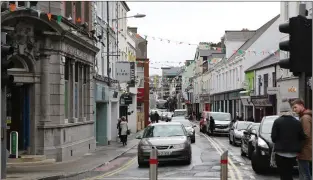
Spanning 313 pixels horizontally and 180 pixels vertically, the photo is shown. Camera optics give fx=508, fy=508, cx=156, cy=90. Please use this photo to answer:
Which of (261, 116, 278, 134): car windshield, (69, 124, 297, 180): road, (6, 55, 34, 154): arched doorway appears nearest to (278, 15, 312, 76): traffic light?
(69, 124, 297, 180): road

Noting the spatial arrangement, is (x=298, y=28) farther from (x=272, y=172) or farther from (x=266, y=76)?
(x=266, y=76)

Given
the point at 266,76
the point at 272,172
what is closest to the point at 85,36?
the point at 272,172

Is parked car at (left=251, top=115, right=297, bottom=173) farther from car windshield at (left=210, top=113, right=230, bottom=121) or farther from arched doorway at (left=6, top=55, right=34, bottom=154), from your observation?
car windshield at (left=210, top=113, right=230, bottom=121)

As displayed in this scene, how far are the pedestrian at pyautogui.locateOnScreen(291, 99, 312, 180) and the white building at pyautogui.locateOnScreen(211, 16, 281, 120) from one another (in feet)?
118

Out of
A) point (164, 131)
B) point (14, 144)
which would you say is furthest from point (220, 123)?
point (14, 144)

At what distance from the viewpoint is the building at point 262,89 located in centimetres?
3958

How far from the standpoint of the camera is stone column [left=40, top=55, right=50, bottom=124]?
1909 centimetres

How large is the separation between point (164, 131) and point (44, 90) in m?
4.78

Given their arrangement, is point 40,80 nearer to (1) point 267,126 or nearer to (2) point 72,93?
(2) point 72,93

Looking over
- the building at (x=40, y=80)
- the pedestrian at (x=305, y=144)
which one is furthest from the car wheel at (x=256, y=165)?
the building at (x=40, y=80)

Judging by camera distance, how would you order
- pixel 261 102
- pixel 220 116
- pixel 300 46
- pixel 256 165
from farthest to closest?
pixel 261 102, pixel 220 116, pixel 256 165, pixel 300 46

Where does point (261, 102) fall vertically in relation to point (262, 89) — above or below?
below

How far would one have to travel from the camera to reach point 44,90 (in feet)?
62.8

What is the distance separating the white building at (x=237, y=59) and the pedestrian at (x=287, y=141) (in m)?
35.9
